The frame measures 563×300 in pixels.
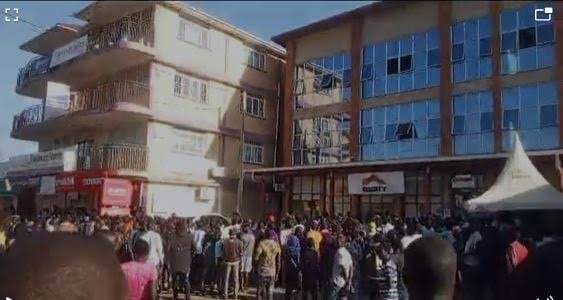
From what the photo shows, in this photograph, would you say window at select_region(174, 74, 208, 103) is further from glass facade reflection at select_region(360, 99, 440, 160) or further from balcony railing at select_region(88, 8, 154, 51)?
glass facade reflection at select_region(360, 99, 440, 160)

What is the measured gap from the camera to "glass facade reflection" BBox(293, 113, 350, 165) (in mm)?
15664

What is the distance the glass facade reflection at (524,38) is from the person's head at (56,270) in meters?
1.35

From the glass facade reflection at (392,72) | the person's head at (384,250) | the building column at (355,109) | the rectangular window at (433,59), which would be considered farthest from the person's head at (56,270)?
the building column at (355,109)

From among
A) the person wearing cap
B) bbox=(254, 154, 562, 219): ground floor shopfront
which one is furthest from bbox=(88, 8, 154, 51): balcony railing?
the person wearing cap

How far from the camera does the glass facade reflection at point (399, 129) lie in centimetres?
1068

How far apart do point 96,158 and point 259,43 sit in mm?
802

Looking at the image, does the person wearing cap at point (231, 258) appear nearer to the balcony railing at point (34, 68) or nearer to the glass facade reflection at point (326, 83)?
the balcony railing at point (34, 68)

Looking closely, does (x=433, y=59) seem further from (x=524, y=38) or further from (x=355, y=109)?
(x=524, y=38)

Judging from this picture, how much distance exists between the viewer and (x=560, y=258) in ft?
4.58

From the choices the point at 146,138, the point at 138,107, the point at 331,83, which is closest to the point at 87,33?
the point at 138,107

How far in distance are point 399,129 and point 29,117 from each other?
11021 millimetres

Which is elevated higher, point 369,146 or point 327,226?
point 369,146

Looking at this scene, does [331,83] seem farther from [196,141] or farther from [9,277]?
[9,277]

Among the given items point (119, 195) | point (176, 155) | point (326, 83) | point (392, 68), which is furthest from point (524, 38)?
point (326, 83)
